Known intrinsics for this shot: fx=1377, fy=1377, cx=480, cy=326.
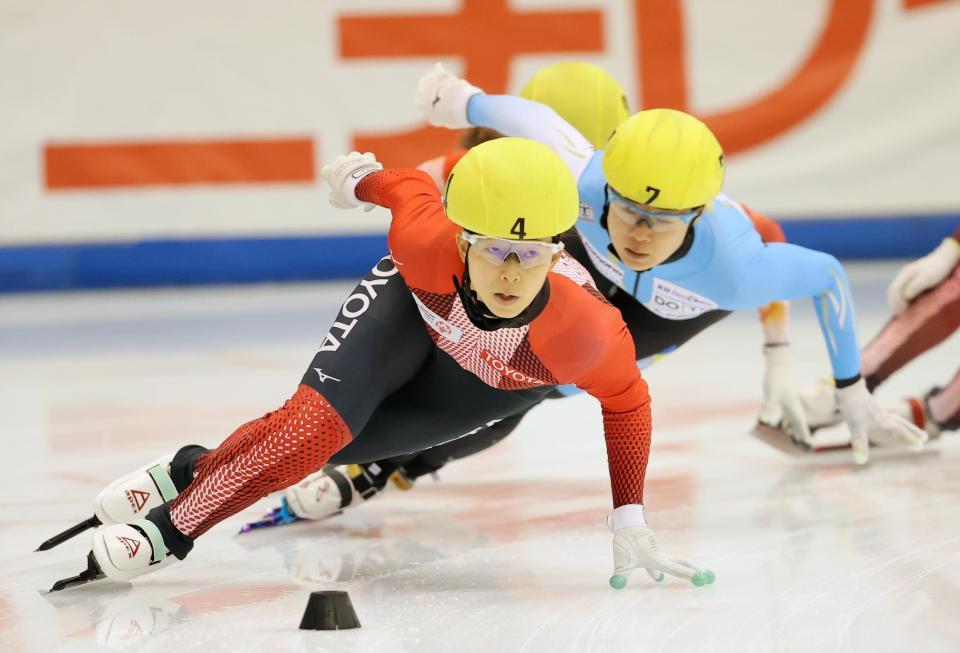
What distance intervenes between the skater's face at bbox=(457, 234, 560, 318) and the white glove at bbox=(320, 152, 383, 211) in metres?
0.58

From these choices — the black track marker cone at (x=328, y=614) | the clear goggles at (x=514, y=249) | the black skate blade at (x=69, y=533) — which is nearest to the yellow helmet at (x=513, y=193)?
the clear goggles at (x=514, y=249)

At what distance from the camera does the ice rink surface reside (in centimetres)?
275

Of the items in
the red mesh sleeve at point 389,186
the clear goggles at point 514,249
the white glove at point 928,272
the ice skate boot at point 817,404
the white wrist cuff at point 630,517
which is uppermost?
the red mesh sleeve at point 389,186

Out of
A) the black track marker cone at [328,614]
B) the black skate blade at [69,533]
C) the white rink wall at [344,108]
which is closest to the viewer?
the black track marker cone at [328,614]

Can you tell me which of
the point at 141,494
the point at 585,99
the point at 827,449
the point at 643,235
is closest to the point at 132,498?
the point at 141,494

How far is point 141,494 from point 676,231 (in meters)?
1.46

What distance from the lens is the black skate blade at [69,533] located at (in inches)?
131

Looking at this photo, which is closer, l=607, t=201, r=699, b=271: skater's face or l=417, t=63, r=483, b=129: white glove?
l=607, t=201, r=699, b=271: skater's face

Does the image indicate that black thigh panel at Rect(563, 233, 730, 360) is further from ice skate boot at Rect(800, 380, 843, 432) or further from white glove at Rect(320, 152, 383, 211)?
white glove at Rect(320, 152, 383, 211)

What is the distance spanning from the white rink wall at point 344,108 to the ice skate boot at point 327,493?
192 inches

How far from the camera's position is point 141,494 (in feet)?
11.0

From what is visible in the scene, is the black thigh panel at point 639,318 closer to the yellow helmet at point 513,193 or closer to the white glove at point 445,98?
the white glove at point 445,98

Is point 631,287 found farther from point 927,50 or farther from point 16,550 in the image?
point 927,50

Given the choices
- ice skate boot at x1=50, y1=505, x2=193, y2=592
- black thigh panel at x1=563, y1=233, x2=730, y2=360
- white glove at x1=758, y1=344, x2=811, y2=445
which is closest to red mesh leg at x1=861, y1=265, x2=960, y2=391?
white glove at x1=758, y1=344, x2=811, y2=445
